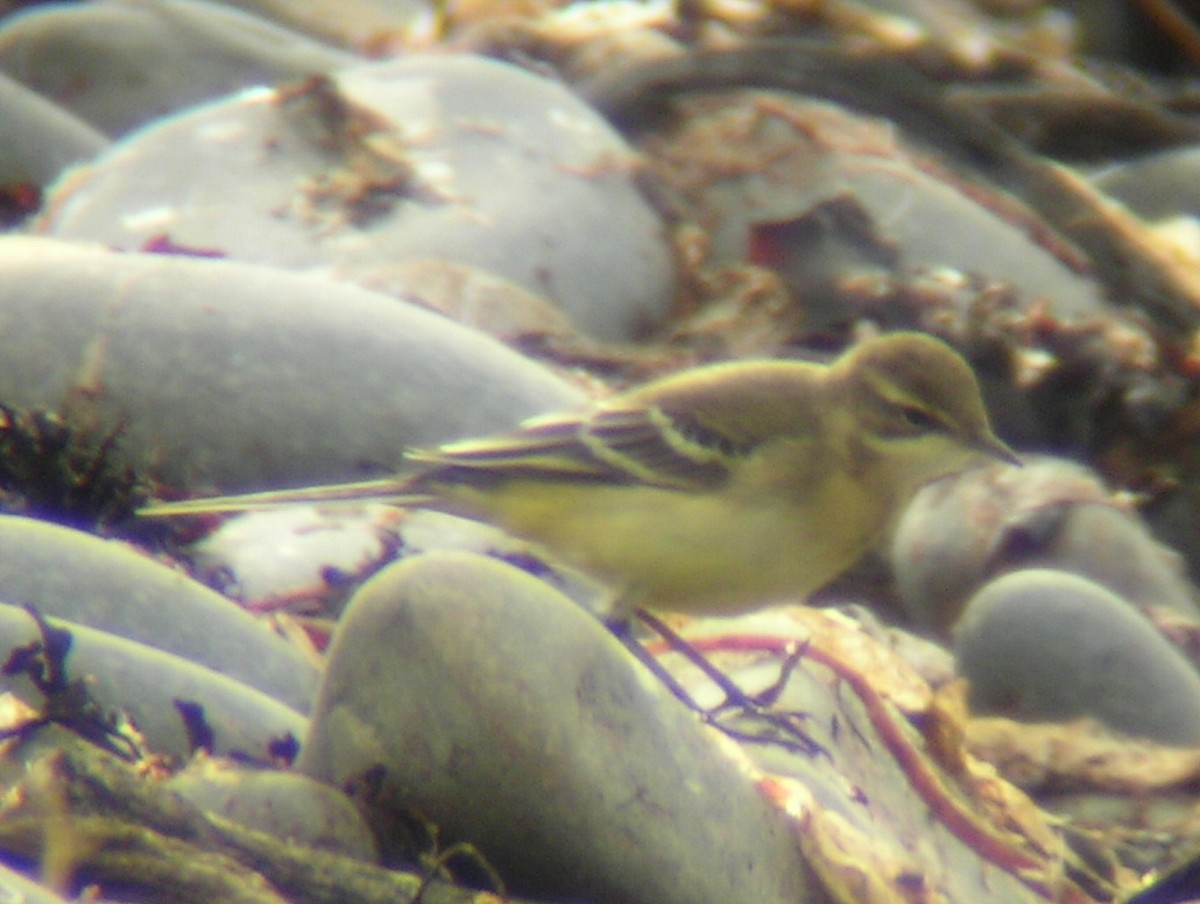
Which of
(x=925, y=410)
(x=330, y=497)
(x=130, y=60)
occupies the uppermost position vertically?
(x=925, y=410)

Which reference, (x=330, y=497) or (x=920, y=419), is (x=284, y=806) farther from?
(x=920, y=419)

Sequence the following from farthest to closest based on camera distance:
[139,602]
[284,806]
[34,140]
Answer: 1. [34,140]
2. [139,602]
3. [284,806]

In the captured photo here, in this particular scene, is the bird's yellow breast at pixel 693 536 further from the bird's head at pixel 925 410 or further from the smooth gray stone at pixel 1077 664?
the smooth gray stone at pixel 1077 664

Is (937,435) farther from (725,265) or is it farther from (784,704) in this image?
(725,265)

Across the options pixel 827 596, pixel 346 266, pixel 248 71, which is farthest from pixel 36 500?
pixel 248 71

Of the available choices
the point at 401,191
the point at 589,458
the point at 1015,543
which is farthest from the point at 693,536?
the point at 401,191

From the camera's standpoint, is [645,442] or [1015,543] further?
[1015,543]
